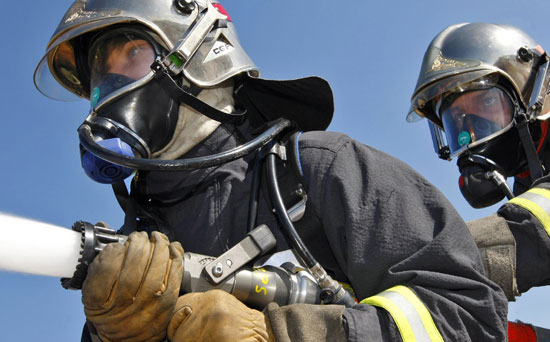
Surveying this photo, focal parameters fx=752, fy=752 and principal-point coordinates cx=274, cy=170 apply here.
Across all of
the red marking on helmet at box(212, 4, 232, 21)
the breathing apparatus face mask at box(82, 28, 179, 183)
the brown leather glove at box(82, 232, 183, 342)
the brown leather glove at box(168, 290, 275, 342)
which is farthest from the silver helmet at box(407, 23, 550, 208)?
the brown leather glove at box(82, 232, 183, 342)

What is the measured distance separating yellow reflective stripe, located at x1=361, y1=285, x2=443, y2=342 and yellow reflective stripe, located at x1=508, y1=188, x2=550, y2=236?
1.39 m

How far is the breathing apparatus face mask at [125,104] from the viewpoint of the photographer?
2.99 m

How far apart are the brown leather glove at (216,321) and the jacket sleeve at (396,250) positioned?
270mm

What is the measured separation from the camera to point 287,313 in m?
2.23

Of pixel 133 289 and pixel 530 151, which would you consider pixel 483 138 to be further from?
pixel 133 289

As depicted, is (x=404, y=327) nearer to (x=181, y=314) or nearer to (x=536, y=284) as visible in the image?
(x=181, y=314)

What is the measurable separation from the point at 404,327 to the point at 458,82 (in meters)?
3.86

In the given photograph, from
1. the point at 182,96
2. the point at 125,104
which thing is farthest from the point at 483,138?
the point at 125,104

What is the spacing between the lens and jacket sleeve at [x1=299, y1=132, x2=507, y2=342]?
224cm

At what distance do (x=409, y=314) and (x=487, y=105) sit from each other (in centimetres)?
374

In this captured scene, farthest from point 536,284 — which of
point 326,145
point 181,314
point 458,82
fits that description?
point 458,82

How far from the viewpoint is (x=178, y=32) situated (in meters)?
3.41

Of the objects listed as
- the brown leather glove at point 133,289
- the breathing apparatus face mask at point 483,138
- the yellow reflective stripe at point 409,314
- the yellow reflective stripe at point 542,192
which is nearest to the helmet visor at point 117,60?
the brown leather glove at point 133,289

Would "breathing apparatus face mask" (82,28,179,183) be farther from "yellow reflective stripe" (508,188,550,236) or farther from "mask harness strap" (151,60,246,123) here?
"yellow reflective stripe" (508,188,550,236)
